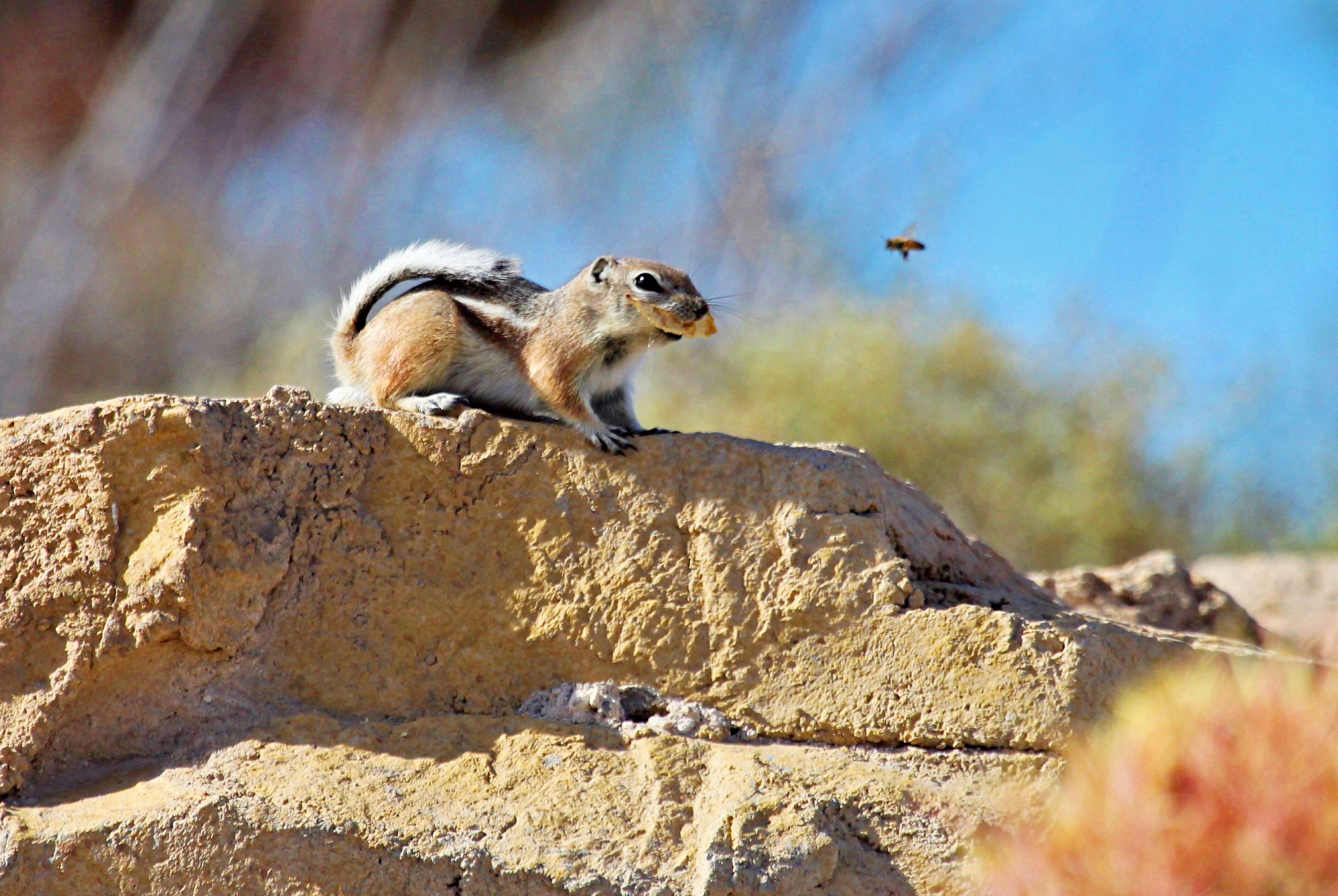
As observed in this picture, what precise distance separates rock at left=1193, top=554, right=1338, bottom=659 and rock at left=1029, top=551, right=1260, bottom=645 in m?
1.38

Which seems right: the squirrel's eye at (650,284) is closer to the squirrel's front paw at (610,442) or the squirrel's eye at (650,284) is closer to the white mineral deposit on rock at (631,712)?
the squirrel's front paw at (610,442)

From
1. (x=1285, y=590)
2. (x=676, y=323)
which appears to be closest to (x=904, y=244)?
(x=676, y=323)

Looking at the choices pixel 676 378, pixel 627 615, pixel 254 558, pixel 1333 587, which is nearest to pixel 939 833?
pixel 627 615

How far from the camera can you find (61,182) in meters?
16.3

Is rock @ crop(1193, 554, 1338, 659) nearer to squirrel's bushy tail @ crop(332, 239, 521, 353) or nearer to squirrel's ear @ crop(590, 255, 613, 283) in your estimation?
squirrel's ear @ crop(590, 255, 613, 283)

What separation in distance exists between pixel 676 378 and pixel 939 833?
9524 mm

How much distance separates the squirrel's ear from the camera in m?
4.91

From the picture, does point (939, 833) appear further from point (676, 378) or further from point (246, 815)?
point (676, 378)

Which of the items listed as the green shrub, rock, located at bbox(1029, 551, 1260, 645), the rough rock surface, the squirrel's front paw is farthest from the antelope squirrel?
the green shrub

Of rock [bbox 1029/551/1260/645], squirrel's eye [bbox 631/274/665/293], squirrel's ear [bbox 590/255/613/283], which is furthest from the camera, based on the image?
rock [bbox 1029/551/1260/645]

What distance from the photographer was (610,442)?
13.1ft

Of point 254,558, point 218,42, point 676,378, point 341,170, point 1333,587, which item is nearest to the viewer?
point 254,558

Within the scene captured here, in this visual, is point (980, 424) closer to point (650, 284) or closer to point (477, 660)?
point (650, 284)

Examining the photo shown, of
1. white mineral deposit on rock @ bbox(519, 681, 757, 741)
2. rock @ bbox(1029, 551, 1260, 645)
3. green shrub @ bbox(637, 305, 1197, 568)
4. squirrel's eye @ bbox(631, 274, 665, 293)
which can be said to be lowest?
white mineral deposit on rock @ bbox(519, 681, 757, 741)
